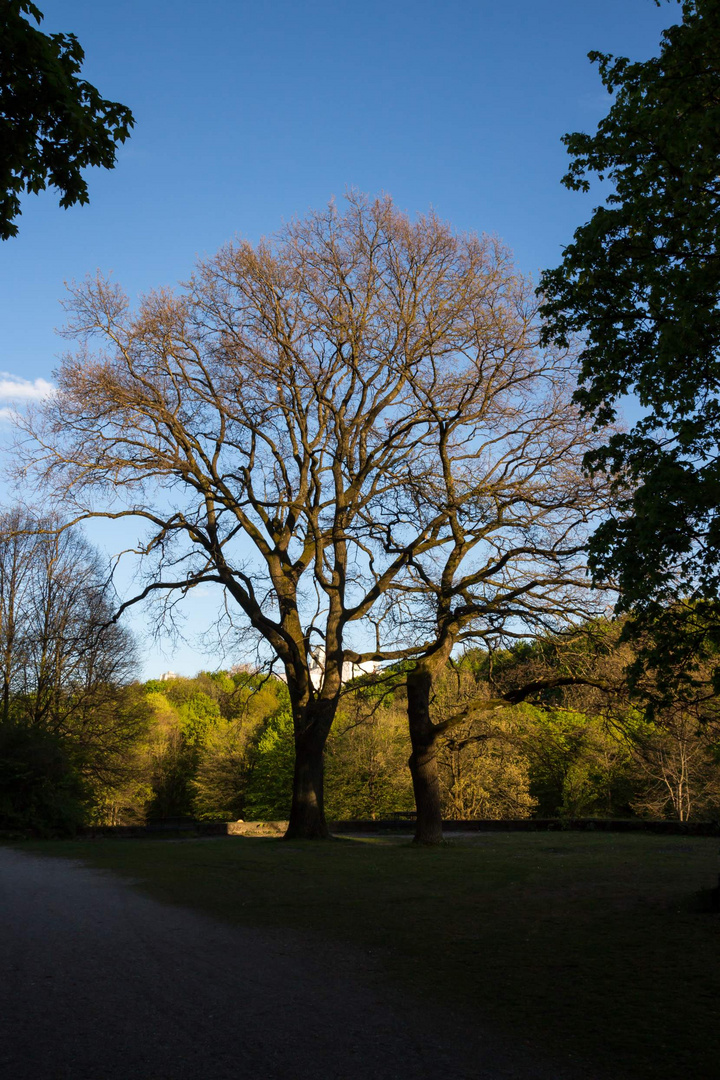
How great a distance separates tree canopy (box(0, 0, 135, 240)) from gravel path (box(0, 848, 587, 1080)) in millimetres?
6115

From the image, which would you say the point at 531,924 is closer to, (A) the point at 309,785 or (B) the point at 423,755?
(B) the point at 423,755

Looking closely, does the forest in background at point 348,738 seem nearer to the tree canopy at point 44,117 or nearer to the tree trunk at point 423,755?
the tree trunk at point 423,755

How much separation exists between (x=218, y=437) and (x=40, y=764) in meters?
10.8

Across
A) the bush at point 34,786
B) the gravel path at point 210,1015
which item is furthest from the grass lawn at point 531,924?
the bush at point 34,786

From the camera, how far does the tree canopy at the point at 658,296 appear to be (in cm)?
786

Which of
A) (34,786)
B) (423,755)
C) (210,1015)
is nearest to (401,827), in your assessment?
(423,755)

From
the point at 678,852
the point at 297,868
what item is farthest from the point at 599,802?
the point at 297,868

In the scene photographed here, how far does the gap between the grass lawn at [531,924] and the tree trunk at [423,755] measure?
107 inches

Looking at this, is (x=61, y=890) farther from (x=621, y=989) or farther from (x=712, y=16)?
(x=712, y=16)

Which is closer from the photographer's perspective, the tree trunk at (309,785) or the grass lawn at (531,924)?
the grass lawn at (531,924)

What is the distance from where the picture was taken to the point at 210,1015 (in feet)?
16.5

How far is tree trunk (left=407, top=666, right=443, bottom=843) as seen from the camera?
18.0 meters

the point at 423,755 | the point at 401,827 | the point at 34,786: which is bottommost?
the point at 401,827

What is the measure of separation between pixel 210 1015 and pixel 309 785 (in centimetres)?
1415
